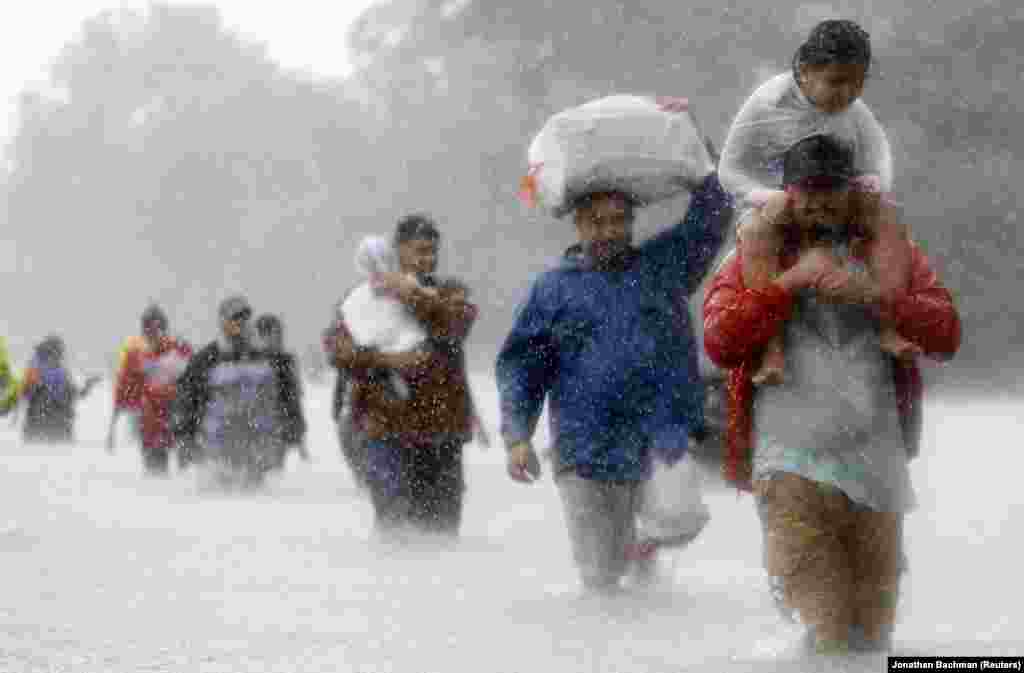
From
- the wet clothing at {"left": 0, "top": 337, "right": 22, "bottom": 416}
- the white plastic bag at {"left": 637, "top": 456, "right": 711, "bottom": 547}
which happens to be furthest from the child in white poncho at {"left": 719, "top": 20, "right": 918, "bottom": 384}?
the wet clothing at {"left": 0, "top": 337, "right": 22, "bottom": 416}

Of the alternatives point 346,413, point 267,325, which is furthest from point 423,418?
point 267,325

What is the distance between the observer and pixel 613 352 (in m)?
8.66

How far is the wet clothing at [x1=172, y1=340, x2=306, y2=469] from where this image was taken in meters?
17.5

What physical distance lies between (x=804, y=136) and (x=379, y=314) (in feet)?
18.9

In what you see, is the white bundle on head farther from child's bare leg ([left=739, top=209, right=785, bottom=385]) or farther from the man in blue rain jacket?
child's bare leg ([left=739, top=209, right=785, bottom=385])

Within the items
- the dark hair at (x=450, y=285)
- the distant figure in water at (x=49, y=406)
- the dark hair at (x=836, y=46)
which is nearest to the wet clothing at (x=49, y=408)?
the distant figure in water at (x=49, y=406)

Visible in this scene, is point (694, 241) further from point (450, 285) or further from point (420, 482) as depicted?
point (420, 482)

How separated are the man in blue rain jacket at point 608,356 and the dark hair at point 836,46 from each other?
80.5 inches

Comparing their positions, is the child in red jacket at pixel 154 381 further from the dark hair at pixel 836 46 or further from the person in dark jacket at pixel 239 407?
the dark hair at pixel 836 46

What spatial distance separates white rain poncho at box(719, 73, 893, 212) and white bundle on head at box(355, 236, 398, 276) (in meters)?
5.54

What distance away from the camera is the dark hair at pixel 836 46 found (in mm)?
6469

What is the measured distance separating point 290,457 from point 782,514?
17.8m

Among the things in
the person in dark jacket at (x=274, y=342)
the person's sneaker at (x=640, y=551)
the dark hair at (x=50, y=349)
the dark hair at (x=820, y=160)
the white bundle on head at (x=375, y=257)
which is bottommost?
the person's sneaker at (x=640, y=551)

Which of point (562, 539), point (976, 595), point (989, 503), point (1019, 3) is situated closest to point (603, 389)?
point (976, 595)
